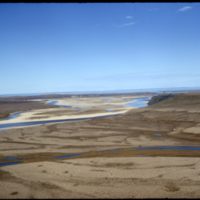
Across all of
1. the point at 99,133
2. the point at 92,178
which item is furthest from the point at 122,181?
the point at 99,133

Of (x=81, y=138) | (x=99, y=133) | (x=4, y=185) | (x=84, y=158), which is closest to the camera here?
(x=4, y=185)

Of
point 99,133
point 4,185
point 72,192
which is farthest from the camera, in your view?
point 99,133

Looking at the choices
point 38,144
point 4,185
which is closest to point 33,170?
point 4,185

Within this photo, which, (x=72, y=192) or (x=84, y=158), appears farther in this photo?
(x=84, y=158)

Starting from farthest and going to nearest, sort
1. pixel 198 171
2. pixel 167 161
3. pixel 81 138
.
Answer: pixel 81 138, pixel 167 161, pixel 198 171

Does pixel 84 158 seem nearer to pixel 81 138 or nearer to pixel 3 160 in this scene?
pixel 3 160

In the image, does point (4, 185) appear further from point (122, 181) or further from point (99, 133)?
point (99, 133)
